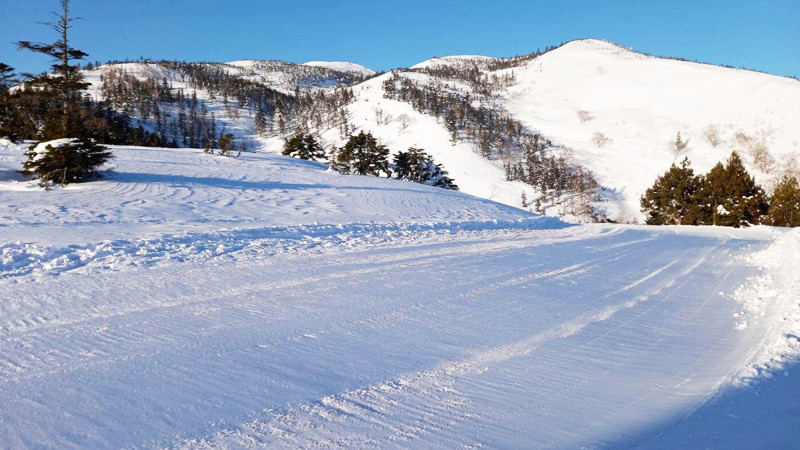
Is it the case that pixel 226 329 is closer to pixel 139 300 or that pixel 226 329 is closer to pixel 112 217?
pixel 139 300

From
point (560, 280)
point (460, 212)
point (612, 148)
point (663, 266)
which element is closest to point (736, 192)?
point (460, 212)

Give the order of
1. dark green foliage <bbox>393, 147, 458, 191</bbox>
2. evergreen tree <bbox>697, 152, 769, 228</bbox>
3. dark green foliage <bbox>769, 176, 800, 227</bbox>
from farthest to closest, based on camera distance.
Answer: dark green foliage <bbox>393, 147, 458, 191</bbox>
dark green foliage <bbox>769, 176, 800, 227</bbox>
evergreen tree <bbox>697, 152, 769, 228</bbox>

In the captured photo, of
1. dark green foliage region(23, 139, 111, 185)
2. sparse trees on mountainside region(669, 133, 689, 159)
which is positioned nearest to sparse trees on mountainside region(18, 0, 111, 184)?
dark green foliage region(23, 139, 111, 185)

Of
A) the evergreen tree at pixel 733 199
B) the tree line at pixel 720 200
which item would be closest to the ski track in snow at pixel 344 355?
Answer: the evergreen tree at pixel 733 199

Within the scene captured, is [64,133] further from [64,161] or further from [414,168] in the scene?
[414,168]

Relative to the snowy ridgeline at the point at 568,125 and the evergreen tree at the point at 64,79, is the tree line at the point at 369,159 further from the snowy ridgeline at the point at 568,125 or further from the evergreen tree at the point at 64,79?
the snowy ridgeline at the point at 568,125

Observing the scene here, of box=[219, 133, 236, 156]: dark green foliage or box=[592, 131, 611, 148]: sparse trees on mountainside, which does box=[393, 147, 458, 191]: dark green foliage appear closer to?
box=[219, 133, 236, 156]: dark green foliage

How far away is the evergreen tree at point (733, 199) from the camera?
29094 mm

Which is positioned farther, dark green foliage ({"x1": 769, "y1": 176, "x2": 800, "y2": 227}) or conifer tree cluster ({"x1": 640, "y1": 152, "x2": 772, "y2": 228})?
dark green foliage ({"x1": 769, "y1": 176, "x2": 800, "y2": 227})

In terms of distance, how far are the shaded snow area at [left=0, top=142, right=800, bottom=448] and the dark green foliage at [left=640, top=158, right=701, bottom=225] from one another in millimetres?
25453

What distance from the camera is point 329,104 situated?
17325cm

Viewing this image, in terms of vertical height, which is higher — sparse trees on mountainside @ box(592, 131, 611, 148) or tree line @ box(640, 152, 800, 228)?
sparse trees on mountainside @ box(592, 131, 611, 148)

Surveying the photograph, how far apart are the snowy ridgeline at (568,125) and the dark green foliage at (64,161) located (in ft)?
276

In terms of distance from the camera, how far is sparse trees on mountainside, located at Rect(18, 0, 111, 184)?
13215 millimetres
